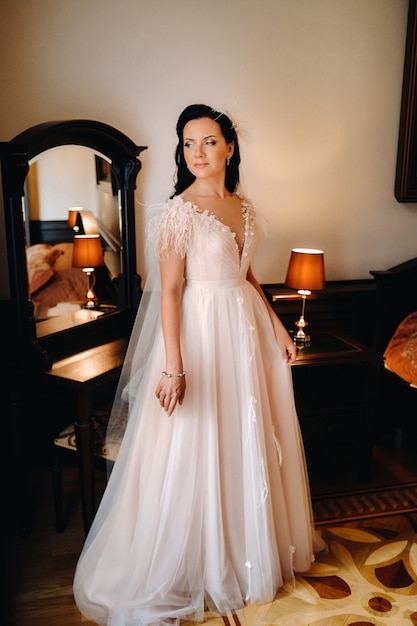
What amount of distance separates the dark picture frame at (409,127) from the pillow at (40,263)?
1905mm

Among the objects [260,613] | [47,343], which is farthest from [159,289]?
[260,613]

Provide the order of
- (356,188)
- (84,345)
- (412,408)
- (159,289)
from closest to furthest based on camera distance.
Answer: (159,289) → (84,345) → (412,408) → (356,188)

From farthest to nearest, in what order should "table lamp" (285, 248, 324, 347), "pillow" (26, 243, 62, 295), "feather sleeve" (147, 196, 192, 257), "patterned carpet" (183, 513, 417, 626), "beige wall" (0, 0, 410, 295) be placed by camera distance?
1. "table lamp" (285, 248, 324, 347)
2. "beige wall" (0, 0, 410, 295)
3. "pillow" (26, 243, 62, 295)
4. "patterned carpet" (183, 513, 417, 626)
5. "feather sleeve" (147, 196, 192, 257)

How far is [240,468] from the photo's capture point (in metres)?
1.91

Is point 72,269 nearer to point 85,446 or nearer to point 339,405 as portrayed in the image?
point 85,446

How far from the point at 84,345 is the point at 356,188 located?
5.62 feet

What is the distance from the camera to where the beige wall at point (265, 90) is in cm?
246

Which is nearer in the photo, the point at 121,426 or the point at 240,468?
the point at 240,468

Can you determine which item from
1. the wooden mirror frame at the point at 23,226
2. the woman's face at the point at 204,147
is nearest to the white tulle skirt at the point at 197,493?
the woman's face at the point at 204,147

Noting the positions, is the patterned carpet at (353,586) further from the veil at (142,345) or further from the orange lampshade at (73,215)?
the orange lampshade at (73,215)

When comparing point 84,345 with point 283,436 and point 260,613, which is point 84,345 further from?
point 260,613

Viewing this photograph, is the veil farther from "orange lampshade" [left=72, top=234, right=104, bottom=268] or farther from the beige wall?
the beige wall

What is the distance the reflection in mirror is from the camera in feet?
7.07

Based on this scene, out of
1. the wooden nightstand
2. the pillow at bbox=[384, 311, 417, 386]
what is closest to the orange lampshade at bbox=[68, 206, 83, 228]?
the wooden nightstand
